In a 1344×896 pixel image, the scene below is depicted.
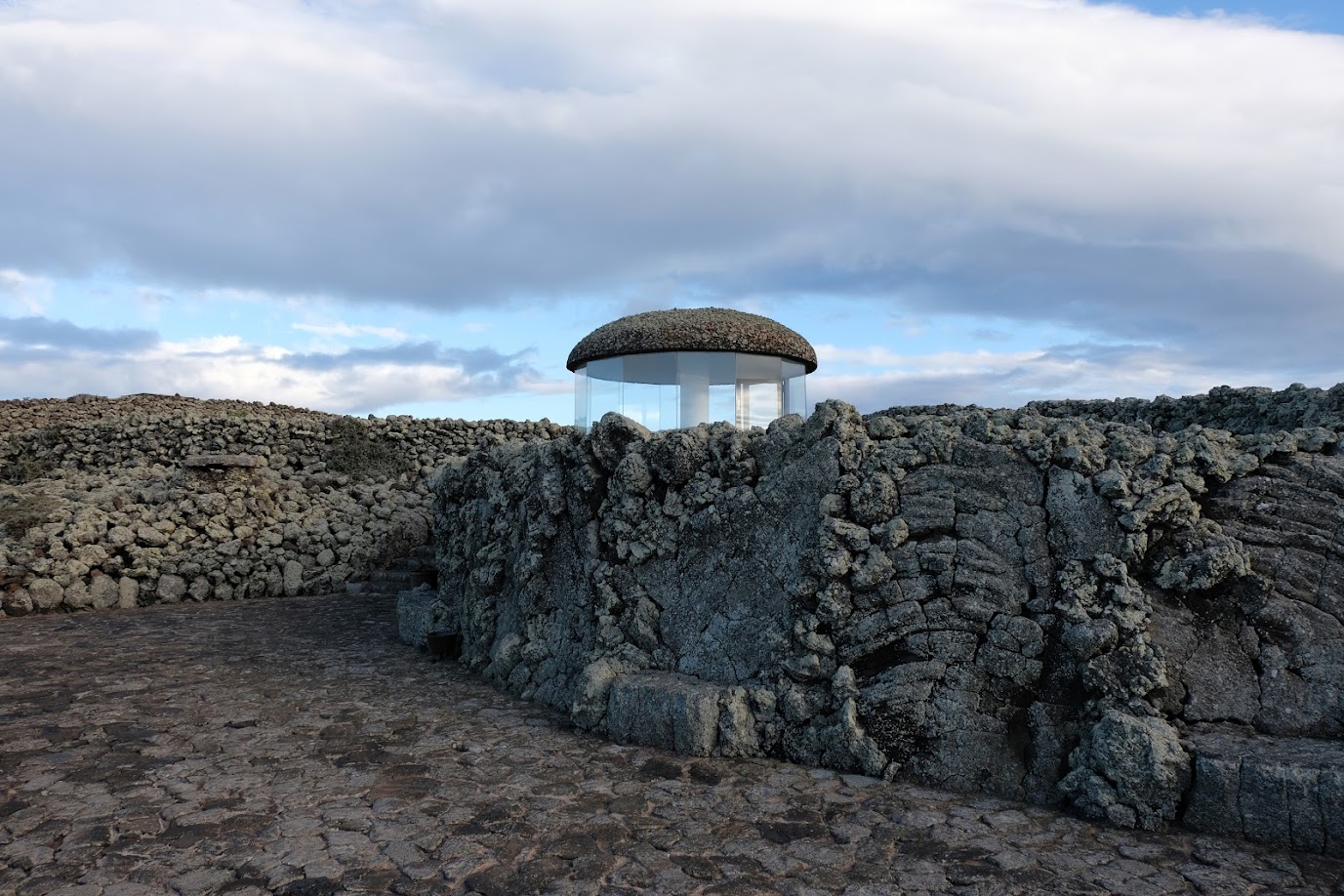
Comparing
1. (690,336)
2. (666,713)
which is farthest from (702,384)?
(666,713)

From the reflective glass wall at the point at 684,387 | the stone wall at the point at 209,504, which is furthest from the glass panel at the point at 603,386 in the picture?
the stone wall at the point at 209,504

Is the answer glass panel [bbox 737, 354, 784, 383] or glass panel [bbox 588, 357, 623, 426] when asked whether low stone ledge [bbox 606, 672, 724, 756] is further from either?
glass panel [bbox 737, 354, 784, 383]

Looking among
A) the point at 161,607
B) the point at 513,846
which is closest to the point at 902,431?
the point at 513,846

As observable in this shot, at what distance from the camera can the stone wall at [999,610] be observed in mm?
5211

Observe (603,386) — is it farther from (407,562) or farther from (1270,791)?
(1270,791)

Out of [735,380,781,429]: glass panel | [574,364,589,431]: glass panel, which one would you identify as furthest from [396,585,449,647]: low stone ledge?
[735,380,781,429]: glass panel

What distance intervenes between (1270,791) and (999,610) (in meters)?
1.64

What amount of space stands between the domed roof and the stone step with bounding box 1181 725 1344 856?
7.52 meters

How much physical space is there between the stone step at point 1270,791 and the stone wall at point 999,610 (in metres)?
0.01

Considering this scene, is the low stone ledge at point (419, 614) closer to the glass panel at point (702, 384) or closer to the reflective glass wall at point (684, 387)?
the reflective glass wall at point (684, 387)

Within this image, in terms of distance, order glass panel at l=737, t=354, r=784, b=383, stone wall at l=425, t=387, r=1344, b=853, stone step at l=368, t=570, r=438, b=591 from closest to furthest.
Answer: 1. stone wall at l=425, t=387, r=1344, b=853
2. glass panel at l=737, t=354, r=784, b=383
3. stone step at l=368, t=570, r=438, b=591

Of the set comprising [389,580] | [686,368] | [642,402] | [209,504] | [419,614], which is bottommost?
[389,580]

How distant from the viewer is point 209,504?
15719 mm

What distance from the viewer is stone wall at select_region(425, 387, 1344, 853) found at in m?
5.21
